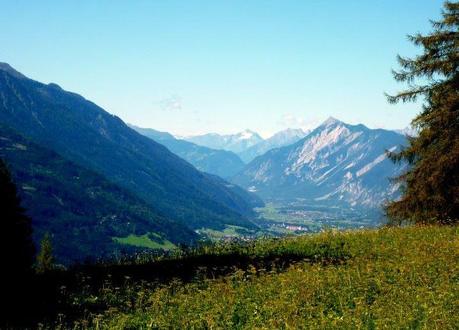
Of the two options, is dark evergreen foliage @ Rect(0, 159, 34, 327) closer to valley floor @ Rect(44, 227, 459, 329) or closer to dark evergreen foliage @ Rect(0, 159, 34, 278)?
dark evergreen foliage @ Rect(0, 159, 34, 278)

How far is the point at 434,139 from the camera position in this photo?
2930 centimetres

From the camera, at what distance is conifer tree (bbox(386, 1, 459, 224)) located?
27312mm

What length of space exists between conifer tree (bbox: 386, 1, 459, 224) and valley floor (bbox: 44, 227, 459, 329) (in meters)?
7.61

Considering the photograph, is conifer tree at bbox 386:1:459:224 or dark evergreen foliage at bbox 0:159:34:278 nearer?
dark evergreen foliage at bbox 0:159:34:278

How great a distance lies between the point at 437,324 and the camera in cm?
975

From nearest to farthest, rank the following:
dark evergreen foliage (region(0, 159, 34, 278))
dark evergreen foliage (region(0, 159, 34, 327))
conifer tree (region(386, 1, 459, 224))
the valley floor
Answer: the valley floor
dark evergreen foliage (region(0, 159, 34, 327))
dark evergreen foliage (region(0, 159, 34, 278))
conifer tree (region(386, 1, 459, 224))

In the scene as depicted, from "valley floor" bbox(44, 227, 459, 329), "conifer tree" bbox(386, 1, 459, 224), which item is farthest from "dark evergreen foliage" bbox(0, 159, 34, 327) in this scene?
"conifer tree" bbox(386, 1, 459, 224)

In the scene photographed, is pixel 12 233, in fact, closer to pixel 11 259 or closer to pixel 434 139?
pixel 11 259

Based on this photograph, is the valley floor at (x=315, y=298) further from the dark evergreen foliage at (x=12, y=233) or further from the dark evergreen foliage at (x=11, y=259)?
the dark evergreen foliage at (x=12, y=233)

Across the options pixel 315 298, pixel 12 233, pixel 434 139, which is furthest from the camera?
pixel 434 139

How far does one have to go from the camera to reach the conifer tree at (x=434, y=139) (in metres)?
27.3

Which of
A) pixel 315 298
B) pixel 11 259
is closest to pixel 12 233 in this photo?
pixel 11 259

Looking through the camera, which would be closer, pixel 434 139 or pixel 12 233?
pixel 12 233

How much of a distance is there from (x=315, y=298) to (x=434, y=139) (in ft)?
63.0
